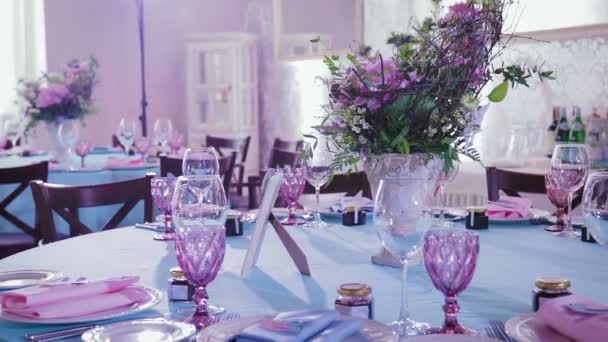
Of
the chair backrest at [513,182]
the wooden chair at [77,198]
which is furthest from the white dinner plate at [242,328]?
the chair backrest at [513,182]

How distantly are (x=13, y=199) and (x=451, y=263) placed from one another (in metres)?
2.81

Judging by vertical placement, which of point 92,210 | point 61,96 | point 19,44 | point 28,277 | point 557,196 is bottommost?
point 92,210

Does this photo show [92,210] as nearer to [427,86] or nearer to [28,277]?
[28,277]

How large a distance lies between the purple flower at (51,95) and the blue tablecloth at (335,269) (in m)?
2.22

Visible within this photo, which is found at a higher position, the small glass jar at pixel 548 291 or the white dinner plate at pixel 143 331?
the small glass jar at pixel 548 291

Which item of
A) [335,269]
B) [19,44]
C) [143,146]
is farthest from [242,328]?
[19,44]

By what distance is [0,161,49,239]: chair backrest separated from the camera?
3.42 m

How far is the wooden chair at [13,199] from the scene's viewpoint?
3.42 m

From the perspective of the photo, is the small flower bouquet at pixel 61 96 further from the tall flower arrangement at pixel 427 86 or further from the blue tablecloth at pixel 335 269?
the tall flower arrangement at pixel 427 86

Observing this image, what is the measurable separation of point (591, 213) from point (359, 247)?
1.82 feet

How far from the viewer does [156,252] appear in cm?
189

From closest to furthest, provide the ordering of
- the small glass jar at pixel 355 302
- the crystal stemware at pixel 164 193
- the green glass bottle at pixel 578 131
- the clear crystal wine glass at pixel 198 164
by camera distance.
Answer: the small glass jar at pixel 355 302 < the crystal stemware at pixel 164 193 < the clear crystal wine glass at pixel 198 164 < the green glass bottle at pixel 578 131

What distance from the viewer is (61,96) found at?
4.21 meters

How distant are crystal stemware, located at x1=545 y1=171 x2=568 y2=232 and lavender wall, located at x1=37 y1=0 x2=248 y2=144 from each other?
5.57m
